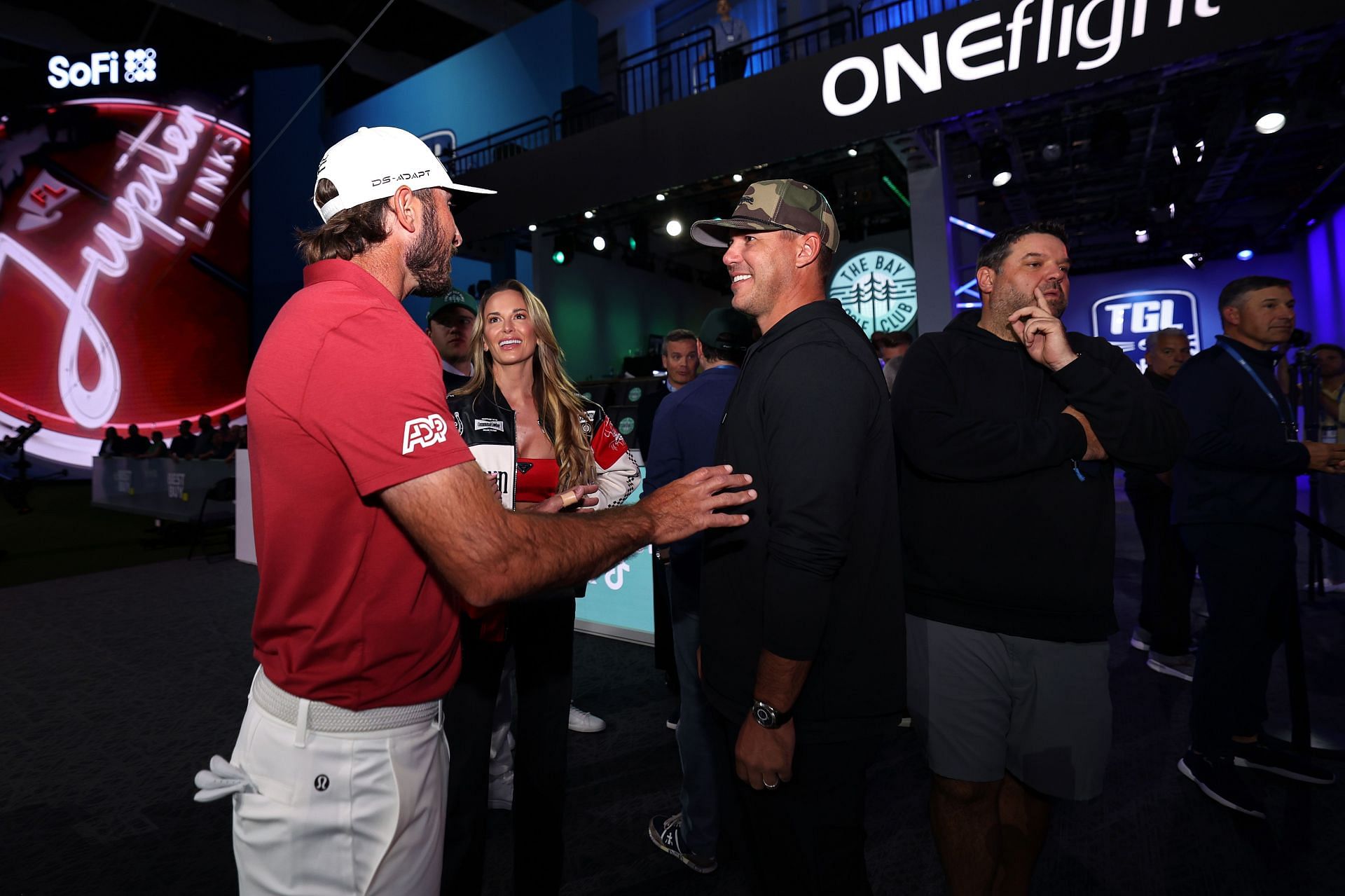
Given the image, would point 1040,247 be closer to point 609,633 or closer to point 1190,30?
point 609,633

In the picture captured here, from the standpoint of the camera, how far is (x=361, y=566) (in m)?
1.15

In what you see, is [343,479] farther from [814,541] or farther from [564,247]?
[564,247]

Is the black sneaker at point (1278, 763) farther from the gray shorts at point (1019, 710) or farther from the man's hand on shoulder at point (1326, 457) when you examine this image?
the gray shorts at point (1019, 710)

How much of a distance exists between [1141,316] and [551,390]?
16.0 m

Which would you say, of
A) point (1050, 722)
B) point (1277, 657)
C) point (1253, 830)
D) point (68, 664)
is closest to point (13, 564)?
point (68, 664)

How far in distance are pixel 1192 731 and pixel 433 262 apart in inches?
130

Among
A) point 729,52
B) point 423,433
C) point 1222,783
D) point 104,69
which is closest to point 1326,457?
point 1222,783

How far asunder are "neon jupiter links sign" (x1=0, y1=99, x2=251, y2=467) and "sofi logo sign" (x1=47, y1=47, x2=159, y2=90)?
0.54 metres

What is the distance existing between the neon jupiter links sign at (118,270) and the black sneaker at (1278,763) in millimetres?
19372

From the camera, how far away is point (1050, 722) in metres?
1.81

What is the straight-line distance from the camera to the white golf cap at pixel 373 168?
1.32 metres

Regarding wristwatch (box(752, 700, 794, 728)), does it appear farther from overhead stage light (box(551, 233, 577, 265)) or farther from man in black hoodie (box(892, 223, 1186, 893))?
overhead stage light (box(551, 233, 577, 265))

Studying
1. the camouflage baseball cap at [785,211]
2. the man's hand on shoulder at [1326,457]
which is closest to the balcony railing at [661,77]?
the man's hand on shoulder at [1326,457]

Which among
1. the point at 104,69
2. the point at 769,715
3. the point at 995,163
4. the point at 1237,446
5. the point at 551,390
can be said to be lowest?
the point at 769,715
